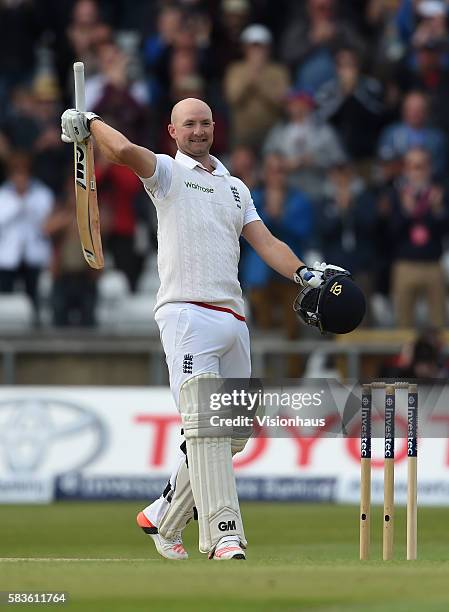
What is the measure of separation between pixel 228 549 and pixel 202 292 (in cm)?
128

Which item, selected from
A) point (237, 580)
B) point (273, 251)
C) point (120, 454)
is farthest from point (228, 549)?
point (120, 454)

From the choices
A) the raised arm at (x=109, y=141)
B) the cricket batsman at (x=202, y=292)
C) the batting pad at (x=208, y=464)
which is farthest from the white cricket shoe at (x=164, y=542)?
the raised arm at (x=109, y=141)

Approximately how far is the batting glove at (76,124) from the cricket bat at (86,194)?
0.08 metres

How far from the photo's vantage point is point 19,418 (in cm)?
1470

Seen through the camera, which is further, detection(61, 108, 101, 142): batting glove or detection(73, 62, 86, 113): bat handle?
detection(73, 62, 86, 113): bat handle

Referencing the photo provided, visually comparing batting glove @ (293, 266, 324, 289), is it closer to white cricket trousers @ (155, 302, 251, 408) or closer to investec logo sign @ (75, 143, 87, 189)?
white cricket trousers @ (155, 302, 251, 408)

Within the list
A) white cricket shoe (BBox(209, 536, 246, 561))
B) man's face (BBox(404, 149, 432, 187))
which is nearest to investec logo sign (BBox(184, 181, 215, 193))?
white cricket shoe (BBox(209, 536, 246, 561))

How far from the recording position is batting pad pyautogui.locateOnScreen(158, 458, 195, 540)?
27.0 ft

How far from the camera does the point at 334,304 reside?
773 centimetres

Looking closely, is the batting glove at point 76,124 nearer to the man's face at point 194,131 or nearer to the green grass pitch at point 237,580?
the man's face at point 194,131

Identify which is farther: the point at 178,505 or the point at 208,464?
the point at 178,505

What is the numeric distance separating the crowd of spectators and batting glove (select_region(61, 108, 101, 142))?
8239mm

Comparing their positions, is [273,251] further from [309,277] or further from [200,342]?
[200,342]

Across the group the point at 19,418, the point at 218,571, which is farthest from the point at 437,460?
the point at 218,571
